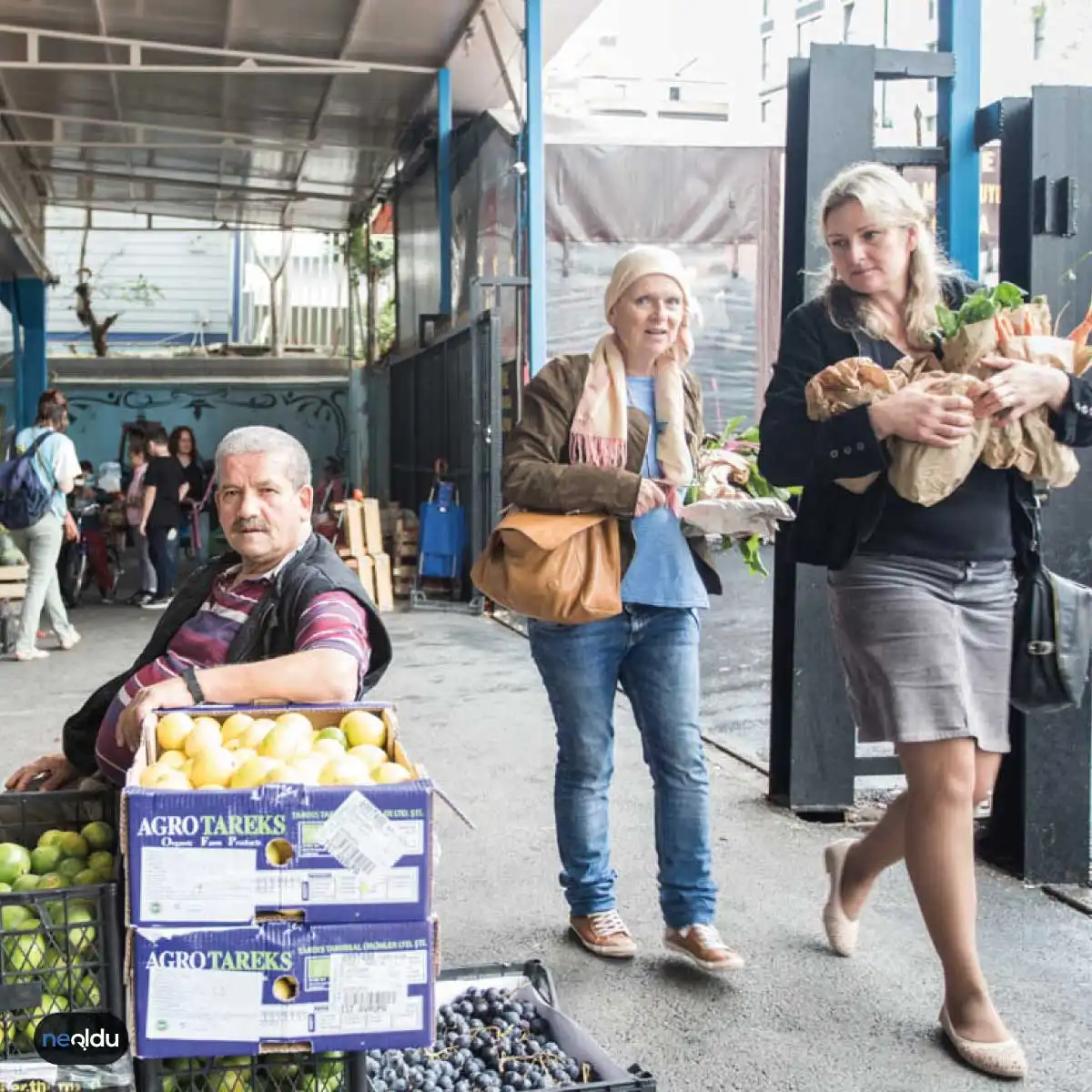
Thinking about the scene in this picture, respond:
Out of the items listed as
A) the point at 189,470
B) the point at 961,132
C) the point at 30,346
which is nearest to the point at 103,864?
the point at 961,132

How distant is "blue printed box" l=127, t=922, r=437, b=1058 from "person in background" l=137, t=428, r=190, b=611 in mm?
11893

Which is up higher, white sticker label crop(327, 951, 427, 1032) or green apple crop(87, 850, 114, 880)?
green apple crop(87, 850, 114, 880)

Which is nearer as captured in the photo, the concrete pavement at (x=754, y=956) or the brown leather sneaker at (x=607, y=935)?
the concrete pavement at (x=754, y=956)

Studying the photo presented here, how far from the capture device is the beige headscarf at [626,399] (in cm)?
352

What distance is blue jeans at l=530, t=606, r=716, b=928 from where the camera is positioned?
358 centimetres

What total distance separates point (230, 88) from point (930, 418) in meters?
13.5

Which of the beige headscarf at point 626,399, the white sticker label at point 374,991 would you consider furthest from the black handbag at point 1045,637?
the white sticker label at point 374,991

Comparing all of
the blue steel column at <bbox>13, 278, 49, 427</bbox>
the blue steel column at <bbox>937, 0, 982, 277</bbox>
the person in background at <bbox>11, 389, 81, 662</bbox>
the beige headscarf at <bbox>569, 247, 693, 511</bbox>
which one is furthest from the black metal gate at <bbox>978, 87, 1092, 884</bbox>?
the blue steel column at <bbox>13, 278, 49, 427</bbox>

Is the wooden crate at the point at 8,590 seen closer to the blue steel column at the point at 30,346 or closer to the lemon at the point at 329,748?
the lemon at the point at 329,748

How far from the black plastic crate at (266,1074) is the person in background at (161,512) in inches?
463

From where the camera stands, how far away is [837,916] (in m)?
3.78

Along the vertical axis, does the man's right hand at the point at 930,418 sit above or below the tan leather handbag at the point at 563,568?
above

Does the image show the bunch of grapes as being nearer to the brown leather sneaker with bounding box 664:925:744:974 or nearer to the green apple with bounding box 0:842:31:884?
the green apple with bounding box 0:842:31:884

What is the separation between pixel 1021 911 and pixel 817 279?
2.19 meters
